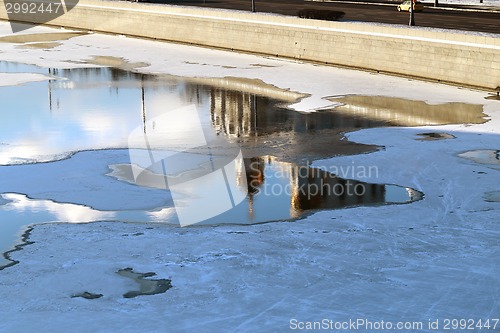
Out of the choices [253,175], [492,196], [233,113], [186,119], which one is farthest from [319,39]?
[492,196]

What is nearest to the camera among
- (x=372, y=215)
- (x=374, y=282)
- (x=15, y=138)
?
(x=374, y=282)

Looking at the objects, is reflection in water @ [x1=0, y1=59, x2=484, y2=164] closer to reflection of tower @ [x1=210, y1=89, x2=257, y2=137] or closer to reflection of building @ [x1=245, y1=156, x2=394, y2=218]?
reflection of tower @ [x1=210, y1=89, x2=257, y2=137]

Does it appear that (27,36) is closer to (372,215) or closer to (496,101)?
(496,101)

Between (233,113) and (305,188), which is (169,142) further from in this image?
(305,188)

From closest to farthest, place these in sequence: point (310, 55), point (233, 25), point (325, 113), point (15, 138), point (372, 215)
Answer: point (372, 215) → point (15, 138) → point (325, 113) → point (310, 55) → point (233, 25)

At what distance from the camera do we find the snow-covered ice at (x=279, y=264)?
Result: 1566cm

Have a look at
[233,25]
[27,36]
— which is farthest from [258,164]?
[27,36]

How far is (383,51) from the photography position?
4250 cm

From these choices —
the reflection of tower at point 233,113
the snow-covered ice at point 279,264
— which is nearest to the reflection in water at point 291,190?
the snow-covered ice at point 279,264

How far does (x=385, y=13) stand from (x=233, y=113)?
2849 cm

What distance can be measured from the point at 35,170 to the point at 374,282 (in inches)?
442

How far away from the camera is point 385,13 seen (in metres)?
60.2

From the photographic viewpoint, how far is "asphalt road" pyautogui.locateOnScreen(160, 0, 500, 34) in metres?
51.8

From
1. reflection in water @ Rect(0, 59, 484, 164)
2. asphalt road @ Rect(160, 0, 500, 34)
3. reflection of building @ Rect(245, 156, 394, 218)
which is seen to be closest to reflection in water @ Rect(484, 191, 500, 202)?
reflection of building @ Rect(245, 156, 394, 218)
